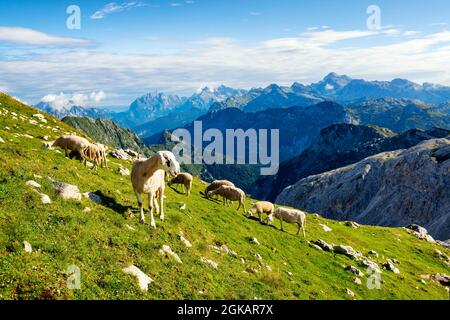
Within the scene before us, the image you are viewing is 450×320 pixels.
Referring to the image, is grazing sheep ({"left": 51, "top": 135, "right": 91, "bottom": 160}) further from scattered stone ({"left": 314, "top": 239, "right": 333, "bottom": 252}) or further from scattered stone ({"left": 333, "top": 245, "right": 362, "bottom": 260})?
scattered stone ({"left": 333, "top": 245, "right": 362, "bottom": 260})

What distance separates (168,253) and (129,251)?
88.5 inches

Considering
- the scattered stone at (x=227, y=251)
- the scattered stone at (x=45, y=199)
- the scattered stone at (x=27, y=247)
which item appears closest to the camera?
the scattered stone at (x=27, y=247)

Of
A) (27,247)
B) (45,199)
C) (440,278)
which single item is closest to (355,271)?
(440,278)

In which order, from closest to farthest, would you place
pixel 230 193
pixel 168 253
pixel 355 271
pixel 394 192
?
pixel 168 253
pixel 355 271
pixel 230 193
pixel 394 192

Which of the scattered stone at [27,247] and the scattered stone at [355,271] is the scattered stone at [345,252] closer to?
Result: the scattered stone at [355,271]

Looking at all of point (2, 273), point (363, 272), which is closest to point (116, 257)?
point (2, 273)

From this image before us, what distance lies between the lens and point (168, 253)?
1978 centimetres

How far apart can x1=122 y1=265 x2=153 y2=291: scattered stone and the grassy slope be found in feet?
0.96

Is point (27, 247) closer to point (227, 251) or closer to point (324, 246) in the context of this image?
point (227, 251)

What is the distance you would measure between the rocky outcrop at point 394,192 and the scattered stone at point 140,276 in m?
98.9

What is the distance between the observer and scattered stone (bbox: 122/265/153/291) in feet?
53.3

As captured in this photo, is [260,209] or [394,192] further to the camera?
[394,192]

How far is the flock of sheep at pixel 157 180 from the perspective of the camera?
810 inches

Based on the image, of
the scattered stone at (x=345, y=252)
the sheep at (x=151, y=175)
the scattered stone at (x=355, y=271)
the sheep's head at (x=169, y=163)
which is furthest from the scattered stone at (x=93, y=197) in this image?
the scattered stone at (x=345, y=252)
